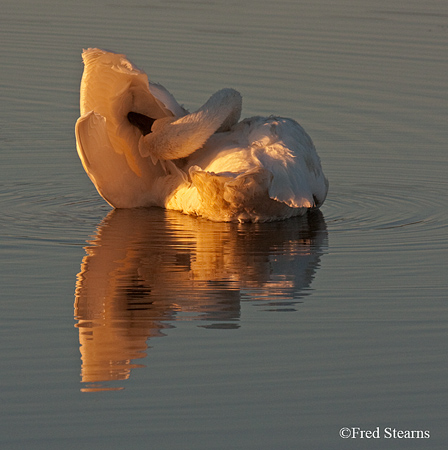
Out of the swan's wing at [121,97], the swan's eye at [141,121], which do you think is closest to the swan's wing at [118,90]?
the swan's wing at [121,97]

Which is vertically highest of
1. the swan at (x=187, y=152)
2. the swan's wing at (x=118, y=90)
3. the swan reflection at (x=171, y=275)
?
the swan's wing at (x=118, y=90)

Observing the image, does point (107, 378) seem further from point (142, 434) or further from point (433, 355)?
point (433, 355)

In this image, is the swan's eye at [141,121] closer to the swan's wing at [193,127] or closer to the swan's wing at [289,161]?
the swan's wing at [193,127]

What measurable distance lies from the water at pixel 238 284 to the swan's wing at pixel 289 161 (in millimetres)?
367

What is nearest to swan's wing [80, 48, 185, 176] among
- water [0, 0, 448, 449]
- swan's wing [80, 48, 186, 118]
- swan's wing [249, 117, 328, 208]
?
swan's wing [80, 48, 186, 118]

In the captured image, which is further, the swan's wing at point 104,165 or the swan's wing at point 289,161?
the swan's wing at point 104,165

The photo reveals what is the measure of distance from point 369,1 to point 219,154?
12745 millimetres

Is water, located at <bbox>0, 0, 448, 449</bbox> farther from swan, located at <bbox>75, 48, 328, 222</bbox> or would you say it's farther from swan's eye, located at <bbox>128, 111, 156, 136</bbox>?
swan's eye, located at <bbox>128, 111, 156, 136</bbox>

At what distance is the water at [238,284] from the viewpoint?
21.4 feet

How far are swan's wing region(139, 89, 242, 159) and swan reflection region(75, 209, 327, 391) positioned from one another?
Result: 0.62 m

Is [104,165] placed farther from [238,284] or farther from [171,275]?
[238,284]

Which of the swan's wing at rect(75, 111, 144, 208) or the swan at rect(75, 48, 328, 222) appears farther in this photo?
the swan's wing at rect(75, 111, 144, 208)

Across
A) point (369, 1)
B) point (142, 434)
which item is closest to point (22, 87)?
point (369, 1)

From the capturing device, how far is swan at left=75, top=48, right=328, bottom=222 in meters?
10.6
